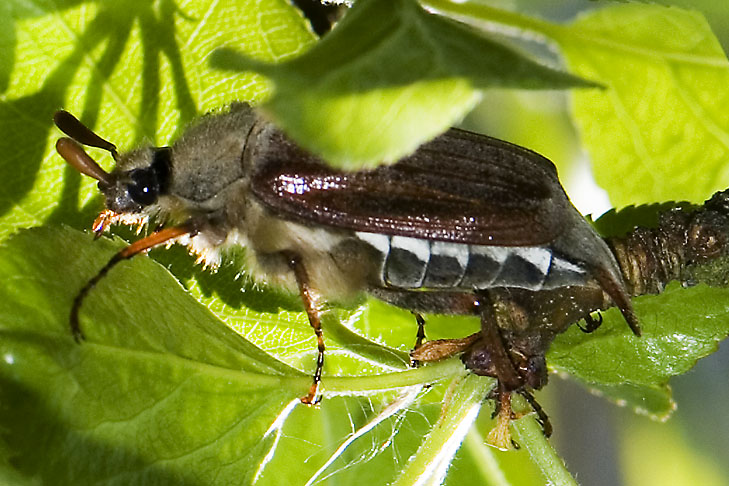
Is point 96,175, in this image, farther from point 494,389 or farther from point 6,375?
point 494,389

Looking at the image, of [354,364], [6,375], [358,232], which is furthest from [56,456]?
[354,364]

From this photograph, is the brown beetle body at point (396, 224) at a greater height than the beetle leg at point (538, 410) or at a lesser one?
greater

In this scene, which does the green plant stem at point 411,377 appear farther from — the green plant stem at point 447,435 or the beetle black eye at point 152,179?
the beetle black eye at point 152,179

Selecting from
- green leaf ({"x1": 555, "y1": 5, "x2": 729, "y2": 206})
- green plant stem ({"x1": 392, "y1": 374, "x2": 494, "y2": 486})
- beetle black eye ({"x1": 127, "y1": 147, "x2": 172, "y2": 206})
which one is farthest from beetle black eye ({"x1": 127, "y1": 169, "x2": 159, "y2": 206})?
green leaf ({"x1": 555, "y1": 5, "x2": 729, "y2": 206})

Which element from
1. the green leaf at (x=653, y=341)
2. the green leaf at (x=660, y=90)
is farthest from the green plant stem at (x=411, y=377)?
the green leaf at (x=660, y=90)

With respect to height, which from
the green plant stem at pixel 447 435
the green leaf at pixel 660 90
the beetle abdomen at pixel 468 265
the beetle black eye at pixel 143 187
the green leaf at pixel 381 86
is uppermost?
the green leaf at pixel 381 86

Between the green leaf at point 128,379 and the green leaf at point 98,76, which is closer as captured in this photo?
the green leaf at point 128,379

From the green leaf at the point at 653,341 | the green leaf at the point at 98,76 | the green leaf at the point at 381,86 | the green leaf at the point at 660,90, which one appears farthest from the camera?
the green leaf at the point at 660,90
